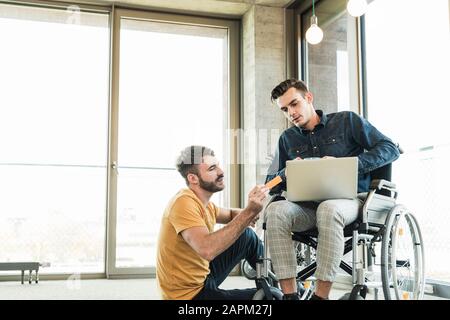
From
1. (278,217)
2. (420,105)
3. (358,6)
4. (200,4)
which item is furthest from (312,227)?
(200,4)

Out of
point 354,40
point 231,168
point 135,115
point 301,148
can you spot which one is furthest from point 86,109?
point 301,148

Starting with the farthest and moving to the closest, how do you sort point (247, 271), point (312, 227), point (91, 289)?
point (91, 289)
point (247, 271)
point (312, 227)

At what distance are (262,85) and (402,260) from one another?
2295 millimetres

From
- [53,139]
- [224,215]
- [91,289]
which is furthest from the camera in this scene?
[53,139]

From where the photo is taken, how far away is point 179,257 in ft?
6.57

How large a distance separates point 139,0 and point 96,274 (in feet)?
6.91

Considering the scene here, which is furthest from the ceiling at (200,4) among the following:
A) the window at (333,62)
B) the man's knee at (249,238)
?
the man's knee at (249,238)

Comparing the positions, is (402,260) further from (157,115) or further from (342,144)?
(157,115)

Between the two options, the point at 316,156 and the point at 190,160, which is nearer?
the point at 190,160

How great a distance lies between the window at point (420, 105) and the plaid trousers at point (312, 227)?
0.95m

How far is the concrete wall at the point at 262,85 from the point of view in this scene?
14.0 feet

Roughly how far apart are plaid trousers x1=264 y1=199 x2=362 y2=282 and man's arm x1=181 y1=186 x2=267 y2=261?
0.12 meters

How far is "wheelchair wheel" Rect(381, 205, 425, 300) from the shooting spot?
6.47 feet

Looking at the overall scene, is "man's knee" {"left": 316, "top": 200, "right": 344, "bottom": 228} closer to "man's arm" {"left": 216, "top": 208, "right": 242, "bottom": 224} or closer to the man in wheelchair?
the man in wheelchair
